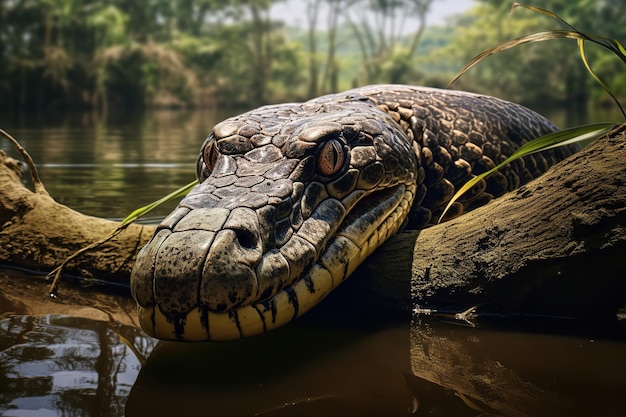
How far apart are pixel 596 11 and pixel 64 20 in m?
33.4

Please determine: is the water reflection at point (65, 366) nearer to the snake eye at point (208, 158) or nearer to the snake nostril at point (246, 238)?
the snake nostril at point (246, 238)

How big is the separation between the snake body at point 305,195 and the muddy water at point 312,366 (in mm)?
197

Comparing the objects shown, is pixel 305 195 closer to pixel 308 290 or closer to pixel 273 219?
pixel 273 219

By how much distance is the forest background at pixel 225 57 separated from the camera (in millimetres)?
31922

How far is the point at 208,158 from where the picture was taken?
301cm

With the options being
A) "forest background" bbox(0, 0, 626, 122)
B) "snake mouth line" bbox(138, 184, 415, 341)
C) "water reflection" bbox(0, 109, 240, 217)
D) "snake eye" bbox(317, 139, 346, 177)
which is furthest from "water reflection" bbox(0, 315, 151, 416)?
"forest background" bbox(0, 0, 626, 122)

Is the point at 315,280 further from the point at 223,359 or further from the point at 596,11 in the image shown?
the point at 596,11

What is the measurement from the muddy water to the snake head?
0.19 metres

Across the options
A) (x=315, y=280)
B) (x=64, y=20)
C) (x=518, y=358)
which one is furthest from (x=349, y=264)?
(x=64, y=20)

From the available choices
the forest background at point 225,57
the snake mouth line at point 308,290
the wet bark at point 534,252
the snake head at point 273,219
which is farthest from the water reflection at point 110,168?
the forest background at point 225,57

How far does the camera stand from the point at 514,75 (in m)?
46.4

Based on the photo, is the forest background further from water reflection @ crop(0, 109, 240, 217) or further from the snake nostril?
the snake nostril

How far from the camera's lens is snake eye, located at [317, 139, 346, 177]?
8.91 ft

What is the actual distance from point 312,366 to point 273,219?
510mm
